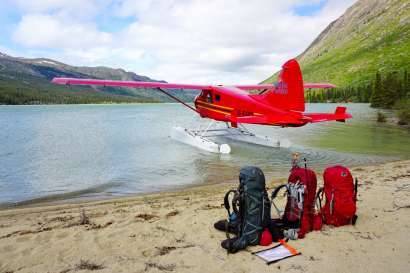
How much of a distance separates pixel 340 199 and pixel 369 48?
165 meters

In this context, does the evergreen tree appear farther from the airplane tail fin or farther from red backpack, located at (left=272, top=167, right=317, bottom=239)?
red backpack, located at (left=272, top=167, right=317, bottom=239)

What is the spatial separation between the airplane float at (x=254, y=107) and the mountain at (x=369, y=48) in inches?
4395

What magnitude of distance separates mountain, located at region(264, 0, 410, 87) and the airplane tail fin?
113348mm

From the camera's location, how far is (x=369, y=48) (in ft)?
474

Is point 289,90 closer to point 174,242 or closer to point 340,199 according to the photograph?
point 340,199

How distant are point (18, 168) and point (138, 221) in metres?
9.23

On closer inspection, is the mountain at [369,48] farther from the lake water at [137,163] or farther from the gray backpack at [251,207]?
the gray backpack at [251,207]

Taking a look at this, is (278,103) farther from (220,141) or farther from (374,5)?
(374,5)

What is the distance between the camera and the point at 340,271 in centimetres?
342

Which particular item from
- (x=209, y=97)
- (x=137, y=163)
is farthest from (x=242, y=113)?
(x=137, y=163)

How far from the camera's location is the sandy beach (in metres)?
3.62

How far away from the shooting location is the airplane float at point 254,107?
454 inches

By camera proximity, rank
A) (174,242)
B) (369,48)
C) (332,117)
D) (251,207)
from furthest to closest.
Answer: (369,48)
(332,117)
(174,242)
(251,207)

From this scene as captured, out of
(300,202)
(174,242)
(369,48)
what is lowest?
(174,242)
